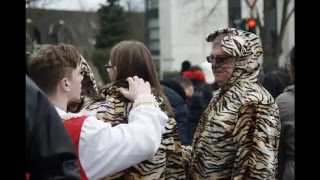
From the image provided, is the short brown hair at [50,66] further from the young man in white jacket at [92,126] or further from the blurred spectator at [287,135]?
the blurred spectator at [287,135]

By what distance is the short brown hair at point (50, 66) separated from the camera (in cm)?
289

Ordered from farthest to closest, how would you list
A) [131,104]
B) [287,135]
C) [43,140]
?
1. [287,135]
2. [131,104]
3. [43,140]

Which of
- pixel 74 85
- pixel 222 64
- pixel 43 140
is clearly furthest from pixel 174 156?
pixel 43 140

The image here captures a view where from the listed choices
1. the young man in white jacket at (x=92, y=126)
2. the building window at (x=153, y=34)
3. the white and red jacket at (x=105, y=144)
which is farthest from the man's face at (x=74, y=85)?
the building window at (x=153, y=34)

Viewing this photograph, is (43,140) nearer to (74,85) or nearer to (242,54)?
(74,85)

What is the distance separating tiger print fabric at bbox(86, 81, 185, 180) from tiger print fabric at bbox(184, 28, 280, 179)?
0.63 ft

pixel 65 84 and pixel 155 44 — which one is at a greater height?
pixel 155 44

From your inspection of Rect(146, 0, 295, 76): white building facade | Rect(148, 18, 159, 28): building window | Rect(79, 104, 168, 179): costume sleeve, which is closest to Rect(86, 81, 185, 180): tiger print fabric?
Rect(79, 104, 168, 179): costume sleeve

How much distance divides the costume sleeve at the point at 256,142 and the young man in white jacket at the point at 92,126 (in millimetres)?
708

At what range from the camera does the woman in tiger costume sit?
334 cm

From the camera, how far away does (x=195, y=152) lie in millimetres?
3770

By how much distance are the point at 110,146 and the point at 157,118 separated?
0.32 meters

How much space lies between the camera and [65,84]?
9.68 feet
